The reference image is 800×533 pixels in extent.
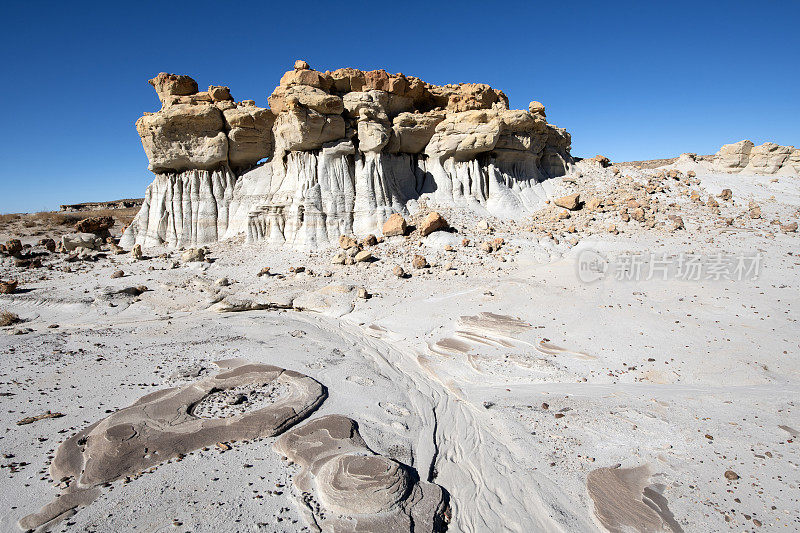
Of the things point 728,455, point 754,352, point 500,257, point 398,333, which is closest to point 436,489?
point 728,455

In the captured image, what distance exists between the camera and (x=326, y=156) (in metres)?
18.0

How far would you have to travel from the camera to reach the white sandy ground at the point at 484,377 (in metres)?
4.26

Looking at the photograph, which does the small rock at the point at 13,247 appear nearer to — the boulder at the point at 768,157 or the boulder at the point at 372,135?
the boulder at the point at 372,135

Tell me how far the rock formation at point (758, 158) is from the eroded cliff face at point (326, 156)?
823 centimetres

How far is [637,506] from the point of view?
4.21 meters

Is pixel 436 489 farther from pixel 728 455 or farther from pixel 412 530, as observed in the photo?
pixel 728 455

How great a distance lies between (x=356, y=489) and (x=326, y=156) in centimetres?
1596

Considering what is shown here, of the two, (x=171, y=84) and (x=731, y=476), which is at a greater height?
(x=171, y=84)

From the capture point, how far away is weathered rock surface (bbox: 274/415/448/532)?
3.99m

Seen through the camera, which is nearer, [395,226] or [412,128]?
[395,226]

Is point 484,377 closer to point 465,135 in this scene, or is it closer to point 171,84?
point 465,135

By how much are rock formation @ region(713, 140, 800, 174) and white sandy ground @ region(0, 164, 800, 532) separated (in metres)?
3.78

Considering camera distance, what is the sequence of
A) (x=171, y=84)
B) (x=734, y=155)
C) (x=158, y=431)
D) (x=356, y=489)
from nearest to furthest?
(x=356, y=489) < (x=158, y=431) < (x=734, y=155) < (x=171, y=84)

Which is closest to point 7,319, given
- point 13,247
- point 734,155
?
point 13,247
